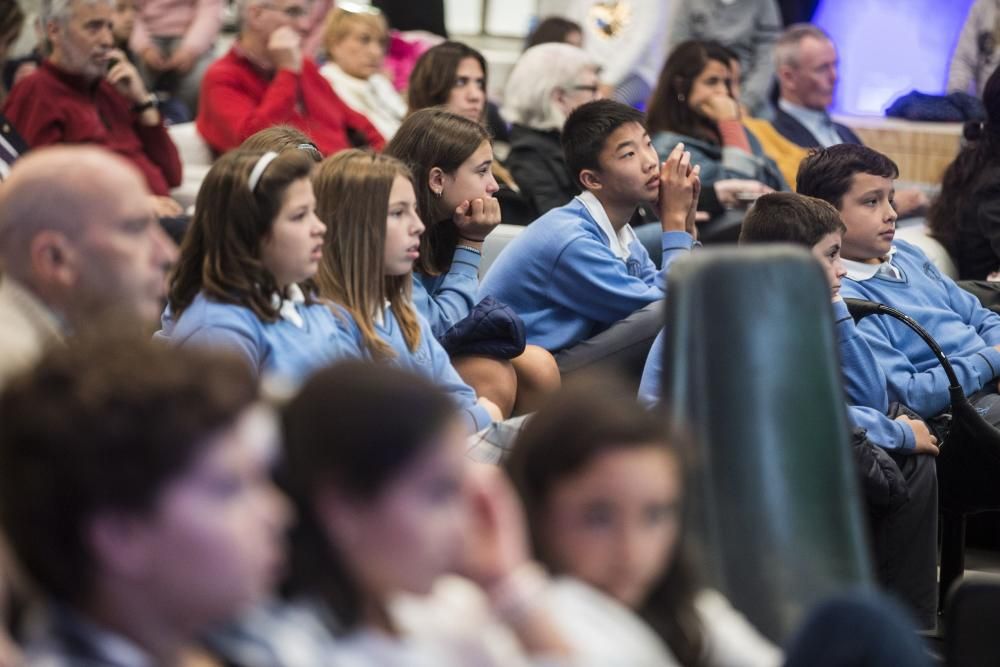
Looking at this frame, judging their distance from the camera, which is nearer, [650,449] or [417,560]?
[417,560]

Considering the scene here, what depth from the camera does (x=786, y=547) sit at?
1.85m

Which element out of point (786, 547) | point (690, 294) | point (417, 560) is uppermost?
point (417, 560)

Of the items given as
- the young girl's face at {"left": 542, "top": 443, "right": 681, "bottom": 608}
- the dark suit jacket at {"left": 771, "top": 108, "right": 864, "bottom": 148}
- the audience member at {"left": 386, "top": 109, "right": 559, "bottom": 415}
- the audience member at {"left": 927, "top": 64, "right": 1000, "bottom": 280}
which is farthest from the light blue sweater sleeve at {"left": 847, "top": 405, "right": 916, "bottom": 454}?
the dark suit jacket at {"left": 771, "top": 108, "right": 864, "bottom": 148}

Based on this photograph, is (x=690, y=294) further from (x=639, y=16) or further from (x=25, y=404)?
(x=639, y=16)

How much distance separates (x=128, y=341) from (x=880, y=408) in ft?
7.57

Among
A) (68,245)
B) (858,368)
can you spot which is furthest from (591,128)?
(68,245)

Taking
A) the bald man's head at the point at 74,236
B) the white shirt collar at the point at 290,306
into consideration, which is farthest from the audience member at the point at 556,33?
the bald man's head at the point at 74,236

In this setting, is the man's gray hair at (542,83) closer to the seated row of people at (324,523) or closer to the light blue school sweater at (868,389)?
the light blue school sweater at (868,389)

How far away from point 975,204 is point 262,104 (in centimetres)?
206

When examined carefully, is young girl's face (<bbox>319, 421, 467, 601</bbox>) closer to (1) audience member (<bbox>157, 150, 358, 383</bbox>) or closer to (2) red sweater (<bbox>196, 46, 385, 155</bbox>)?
(1) audience member (<bbox>157, 150, 358, 383</bbox>)

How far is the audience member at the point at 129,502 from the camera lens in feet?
3.40

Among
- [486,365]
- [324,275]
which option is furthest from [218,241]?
[486,365]

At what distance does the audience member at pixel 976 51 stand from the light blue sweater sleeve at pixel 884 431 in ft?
11.6

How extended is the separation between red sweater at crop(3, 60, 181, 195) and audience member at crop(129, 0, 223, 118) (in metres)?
1.16
